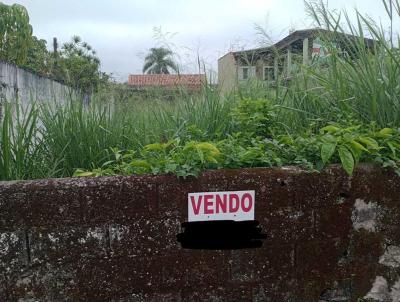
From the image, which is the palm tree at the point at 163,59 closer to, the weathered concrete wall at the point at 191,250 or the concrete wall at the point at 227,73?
the concrete wall at the point at 227,73

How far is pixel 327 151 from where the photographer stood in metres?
2.58

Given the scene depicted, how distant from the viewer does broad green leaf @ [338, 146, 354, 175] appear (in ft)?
8.32

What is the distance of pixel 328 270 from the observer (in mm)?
2607

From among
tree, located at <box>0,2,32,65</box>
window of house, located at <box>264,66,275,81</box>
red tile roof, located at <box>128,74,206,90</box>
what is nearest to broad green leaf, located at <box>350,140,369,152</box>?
red tile roof, located at <box>128,74,206,90</box>

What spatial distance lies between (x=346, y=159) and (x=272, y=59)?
7.36ft

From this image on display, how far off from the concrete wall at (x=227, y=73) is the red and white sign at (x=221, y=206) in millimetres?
1509

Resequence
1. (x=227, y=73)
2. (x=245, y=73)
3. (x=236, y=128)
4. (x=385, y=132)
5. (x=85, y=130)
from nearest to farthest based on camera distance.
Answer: (x=385, y=132)
(x=85, y=130)
(x=236, y=128)
(x=227, y=73)
(x=245, y=73)

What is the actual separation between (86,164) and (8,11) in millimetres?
9175

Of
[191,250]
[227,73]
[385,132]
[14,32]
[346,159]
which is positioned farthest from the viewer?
[14,32]

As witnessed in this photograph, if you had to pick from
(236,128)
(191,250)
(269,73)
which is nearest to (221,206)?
(191,250)

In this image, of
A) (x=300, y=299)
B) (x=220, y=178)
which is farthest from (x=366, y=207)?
(x=220, y=178)

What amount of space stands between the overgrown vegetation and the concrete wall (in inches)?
8.3

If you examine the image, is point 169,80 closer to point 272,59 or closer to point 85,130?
point 272,59

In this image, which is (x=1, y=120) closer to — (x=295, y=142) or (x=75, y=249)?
(x=75, y=249)
